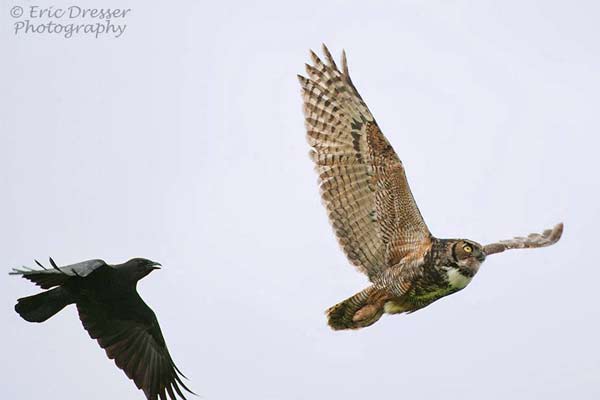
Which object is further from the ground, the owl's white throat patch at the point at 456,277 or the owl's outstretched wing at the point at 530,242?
the owl's outstretched wing at the point at 530,242

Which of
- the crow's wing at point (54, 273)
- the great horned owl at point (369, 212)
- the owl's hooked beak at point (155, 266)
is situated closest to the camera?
the crow's wing at point (54, 273)

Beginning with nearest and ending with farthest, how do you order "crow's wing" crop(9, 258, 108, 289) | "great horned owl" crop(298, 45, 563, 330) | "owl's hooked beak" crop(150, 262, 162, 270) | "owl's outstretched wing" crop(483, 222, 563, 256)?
1. "crow's wing" crop(9, 258, 108, 289)
2. "great horned owl" crop(298, 45, 563, 330)
3. "owl's hooked beak" crop(150, 262, 162, 270)
4. "owl's outstretched wing" crop(483, 222, 563, 256)

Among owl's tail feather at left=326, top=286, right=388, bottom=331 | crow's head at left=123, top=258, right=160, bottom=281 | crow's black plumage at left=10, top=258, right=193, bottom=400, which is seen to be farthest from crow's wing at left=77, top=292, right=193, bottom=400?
owl's tail feather at left=326, top=286, right=388, bottom=331

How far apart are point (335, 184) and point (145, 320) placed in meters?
2.49

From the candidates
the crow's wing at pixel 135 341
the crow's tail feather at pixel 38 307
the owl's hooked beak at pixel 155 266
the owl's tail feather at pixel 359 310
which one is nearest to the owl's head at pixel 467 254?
the owl's tail feather at pixel 359 310

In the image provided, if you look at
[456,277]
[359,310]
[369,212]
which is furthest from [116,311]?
[456,277]

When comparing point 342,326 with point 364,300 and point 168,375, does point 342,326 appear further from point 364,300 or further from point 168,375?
point 168,375

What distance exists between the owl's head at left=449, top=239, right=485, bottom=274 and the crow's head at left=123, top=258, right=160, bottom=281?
9.42 feet

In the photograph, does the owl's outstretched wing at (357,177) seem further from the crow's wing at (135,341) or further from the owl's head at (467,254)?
the crow's wing at (135,341)

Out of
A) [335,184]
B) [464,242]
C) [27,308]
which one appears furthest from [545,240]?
[27,308]

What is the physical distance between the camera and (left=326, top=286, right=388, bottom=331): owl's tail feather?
1161 cm

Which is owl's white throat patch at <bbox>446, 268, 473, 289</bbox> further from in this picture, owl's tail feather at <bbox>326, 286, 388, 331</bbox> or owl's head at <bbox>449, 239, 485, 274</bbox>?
owl's tail feather at <bbox>326, 286, 388, 331</bbox>

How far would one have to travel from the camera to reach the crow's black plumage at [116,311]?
11048 mm

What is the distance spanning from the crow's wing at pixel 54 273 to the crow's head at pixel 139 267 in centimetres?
76
